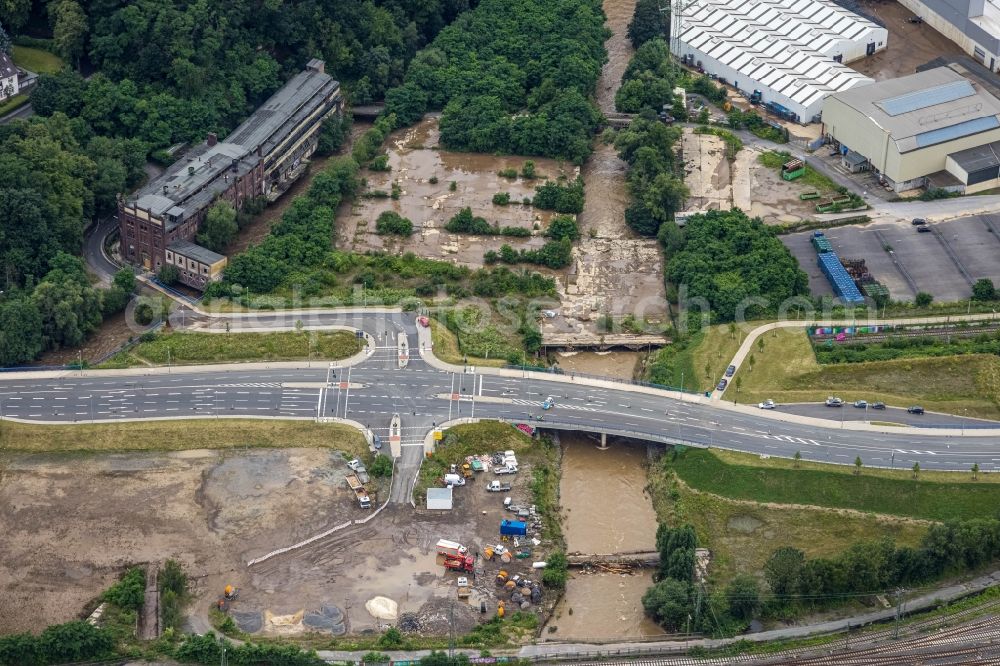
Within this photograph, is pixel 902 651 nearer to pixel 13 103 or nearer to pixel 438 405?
pixel 438 405

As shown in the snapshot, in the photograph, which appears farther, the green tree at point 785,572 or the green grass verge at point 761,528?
→ the green grass verge at point 761,528

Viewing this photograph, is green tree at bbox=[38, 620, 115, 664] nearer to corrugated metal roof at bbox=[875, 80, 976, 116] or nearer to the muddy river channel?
the muddy river channel

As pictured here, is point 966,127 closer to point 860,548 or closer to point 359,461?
point 860,548

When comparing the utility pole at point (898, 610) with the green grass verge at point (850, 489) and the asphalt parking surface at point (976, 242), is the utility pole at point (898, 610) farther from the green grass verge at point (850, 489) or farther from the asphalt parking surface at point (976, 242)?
the asphalt parking surface at point (976, 242)

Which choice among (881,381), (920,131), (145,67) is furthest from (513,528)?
(145,67)

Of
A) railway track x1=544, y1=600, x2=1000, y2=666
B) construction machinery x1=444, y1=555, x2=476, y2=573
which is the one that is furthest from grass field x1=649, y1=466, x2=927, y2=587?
construction machinery x1=444, y1=555, x2=476, y2=573

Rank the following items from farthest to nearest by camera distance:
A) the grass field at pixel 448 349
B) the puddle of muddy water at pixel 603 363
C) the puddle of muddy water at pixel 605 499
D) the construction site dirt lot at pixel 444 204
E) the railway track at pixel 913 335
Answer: the construction site dirt lot at pixel 444 204 → the puddle of muddy water at pixel 603 363 → the railway track at pixel 913 335 → the grass field at pixel 448 349 → the puddle of muddy water at pixel 605 499

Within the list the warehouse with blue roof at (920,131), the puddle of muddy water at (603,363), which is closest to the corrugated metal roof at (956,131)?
the warehouse with blue roof at (920,131)

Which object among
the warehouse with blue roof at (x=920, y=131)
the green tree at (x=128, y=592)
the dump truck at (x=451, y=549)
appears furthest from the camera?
the warehouse with blue roof at (x=920, y=131)
